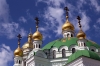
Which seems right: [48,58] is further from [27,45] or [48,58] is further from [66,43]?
[27,45]

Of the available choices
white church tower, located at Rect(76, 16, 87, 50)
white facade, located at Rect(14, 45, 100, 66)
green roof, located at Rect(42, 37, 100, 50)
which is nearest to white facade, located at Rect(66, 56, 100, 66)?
white church tower, located at Rect(76, 16, 87, 50)

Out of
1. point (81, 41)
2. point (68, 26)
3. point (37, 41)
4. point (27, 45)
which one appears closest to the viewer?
point (81, 41)

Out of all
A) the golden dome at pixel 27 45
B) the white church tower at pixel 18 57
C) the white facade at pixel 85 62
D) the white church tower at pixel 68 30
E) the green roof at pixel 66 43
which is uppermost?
the white church tower at pixel 68 30

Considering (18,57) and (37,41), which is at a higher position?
→ (37,41)

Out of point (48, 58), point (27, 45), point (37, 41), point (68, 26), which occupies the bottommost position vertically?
point (48, 58)

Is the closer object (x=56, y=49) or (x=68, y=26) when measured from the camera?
(x=56, y=49)

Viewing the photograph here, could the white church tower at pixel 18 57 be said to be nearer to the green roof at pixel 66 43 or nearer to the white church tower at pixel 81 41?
the green roof at pixel 66 43

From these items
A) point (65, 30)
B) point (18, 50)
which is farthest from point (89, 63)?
point (18, 50)

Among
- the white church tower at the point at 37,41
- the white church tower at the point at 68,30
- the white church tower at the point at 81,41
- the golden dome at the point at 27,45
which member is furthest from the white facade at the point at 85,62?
the golden dome at the point at 27,45

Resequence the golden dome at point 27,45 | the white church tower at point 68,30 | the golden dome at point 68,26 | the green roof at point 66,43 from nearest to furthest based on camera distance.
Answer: the green roof at point 66,43 → the white church tower at point 68,30 → the golden dome at point 68,26 → the golden dome at point 27,45

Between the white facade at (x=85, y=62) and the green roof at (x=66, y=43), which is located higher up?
the green roof at (x=66, y=43)

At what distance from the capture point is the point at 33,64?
31609mm

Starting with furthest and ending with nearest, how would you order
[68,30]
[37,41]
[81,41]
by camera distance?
[68,30], [37,41], [81,41]

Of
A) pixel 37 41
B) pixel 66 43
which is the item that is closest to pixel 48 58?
pixel 37 41
